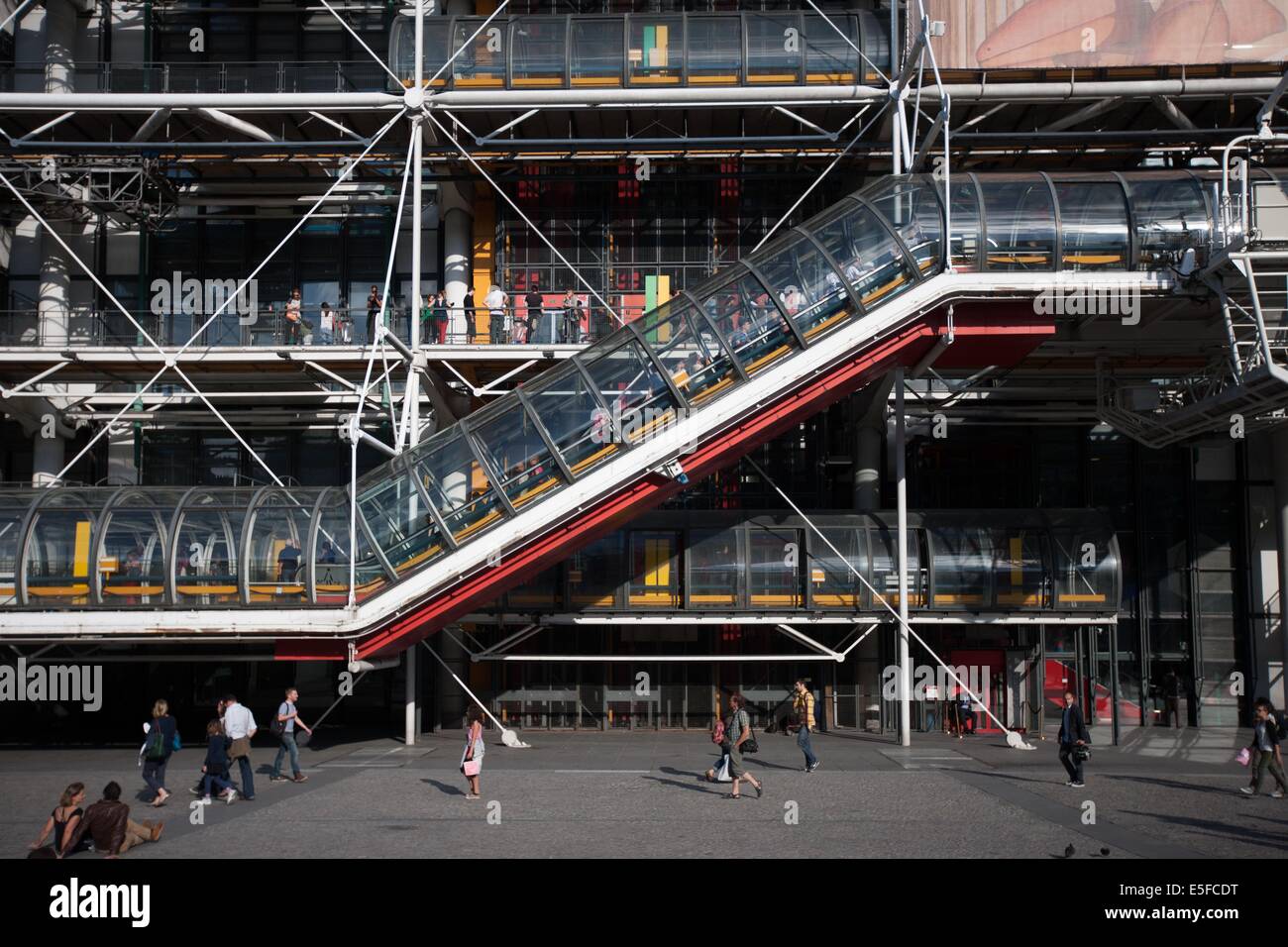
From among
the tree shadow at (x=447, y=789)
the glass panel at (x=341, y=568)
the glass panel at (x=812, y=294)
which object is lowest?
the tree shadow at (x=447, y=789)

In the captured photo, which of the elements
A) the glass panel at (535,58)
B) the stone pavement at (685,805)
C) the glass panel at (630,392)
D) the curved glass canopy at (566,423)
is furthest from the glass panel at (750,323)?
the stone pavement at (685,805)

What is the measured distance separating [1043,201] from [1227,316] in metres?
3.78

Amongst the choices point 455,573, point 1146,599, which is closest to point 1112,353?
point 1146,599

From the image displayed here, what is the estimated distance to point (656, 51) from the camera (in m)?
24.8

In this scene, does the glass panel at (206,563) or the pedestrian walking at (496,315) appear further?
the pedestrian walking at (496,315)

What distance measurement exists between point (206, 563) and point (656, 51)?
13484mm

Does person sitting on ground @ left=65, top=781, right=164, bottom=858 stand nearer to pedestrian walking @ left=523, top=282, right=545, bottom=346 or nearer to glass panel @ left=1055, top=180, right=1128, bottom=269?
pedestrian walking @ left=523, top=282, right=545, bottom=346

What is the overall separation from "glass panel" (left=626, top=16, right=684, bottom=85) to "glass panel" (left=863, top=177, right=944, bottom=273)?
219 inches

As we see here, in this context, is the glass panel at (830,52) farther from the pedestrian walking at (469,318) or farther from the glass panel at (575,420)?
the glass panel at (575,420)

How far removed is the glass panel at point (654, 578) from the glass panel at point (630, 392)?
439cm

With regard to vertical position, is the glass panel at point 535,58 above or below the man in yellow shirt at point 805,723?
above

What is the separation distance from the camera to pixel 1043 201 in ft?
70.9

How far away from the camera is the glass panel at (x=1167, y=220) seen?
2116 centimetres

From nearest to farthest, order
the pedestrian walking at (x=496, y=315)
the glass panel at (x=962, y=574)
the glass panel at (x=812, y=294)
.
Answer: the glass panel at (x=812, y=294), the glass panel at (x=962, y=574), the pedestrian walking at (x=496, y=315)
